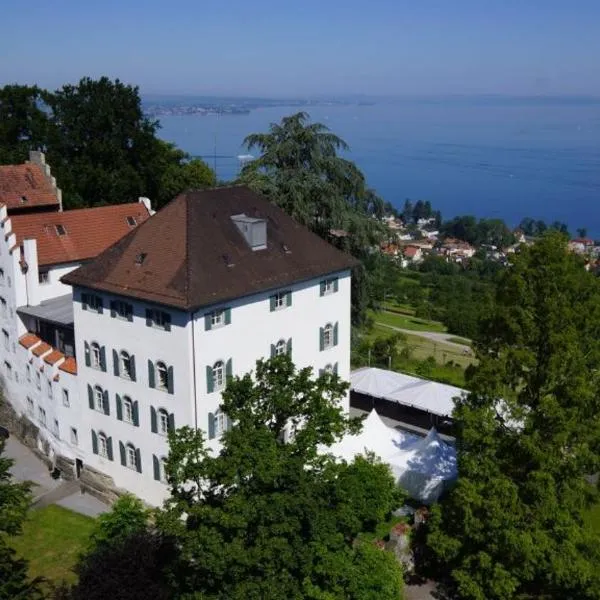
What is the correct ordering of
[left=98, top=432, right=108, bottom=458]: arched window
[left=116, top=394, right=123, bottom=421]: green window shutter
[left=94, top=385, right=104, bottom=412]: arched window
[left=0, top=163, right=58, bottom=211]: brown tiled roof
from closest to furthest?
[left=116, top=394, right=123, bottom=421]: green window shutter
[left=94, top=385, right=104, bottom=412]: arched window
[left=98, top=432, right=108, bottom=458]: arched window
[left=0, top=163, right=58, bottom=211]: brown tiled roof

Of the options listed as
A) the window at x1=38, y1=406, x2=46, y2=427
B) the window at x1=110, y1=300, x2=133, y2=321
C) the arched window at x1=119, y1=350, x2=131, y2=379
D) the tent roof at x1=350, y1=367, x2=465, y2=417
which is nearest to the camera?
the window at x1=110, y1=300, x2=133, y2=321

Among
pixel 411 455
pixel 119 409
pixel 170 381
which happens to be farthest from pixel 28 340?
pixel 411 455

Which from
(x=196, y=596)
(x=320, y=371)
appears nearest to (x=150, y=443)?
(x=320, y=371)

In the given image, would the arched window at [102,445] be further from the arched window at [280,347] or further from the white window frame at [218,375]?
the arched window at [280,347]

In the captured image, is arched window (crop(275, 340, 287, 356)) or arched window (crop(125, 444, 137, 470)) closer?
arched window (crop(125, 444, 137, 470))

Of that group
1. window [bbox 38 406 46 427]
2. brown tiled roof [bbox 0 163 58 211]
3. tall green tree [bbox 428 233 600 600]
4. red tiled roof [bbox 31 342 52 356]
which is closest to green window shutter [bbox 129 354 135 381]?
red tiled roof [bbox 31 342 52 356]

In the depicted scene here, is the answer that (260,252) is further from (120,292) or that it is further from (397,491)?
(397,491)

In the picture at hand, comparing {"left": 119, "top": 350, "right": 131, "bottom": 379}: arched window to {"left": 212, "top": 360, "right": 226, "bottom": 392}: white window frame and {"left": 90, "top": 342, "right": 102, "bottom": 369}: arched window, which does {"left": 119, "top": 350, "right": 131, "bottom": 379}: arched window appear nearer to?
{"left": 90, "top": 342, "right": 102, "bottom": 369}: arched window
